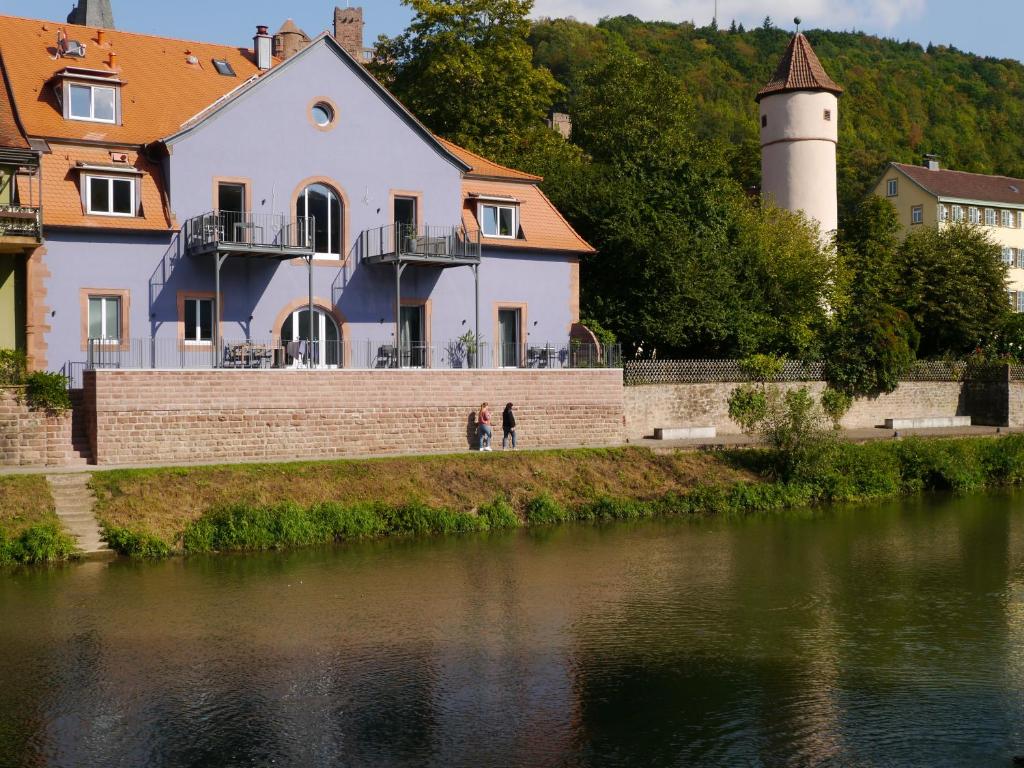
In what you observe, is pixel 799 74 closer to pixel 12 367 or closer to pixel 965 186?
pixel 965 186

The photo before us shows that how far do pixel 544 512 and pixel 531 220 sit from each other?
446 inches

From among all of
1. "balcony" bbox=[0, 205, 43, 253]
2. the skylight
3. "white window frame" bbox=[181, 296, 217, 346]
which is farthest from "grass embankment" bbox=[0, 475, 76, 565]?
the skylight

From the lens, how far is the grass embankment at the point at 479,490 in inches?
922

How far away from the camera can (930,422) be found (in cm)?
3909

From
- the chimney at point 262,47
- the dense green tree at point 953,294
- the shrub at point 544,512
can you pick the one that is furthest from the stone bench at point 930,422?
the chimney at point 262,47

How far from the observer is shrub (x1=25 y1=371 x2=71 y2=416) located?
2520cm

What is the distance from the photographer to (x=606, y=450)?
3022cm

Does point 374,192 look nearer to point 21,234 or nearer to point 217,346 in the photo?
point 217,346

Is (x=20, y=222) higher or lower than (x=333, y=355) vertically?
higher

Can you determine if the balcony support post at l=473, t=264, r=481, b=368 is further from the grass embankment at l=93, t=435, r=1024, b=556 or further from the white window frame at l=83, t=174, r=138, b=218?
the white window frame at l=83, t=174, r=138, b=218

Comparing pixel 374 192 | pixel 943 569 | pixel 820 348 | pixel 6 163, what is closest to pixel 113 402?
pixel 6 163

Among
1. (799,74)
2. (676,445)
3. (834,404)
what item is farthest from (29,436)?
(799,74)

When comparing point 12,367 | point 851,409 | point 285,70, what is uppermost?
point 285,70

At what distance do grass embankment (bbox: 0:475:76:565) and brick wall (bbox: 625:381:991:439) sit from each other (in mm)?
16502
